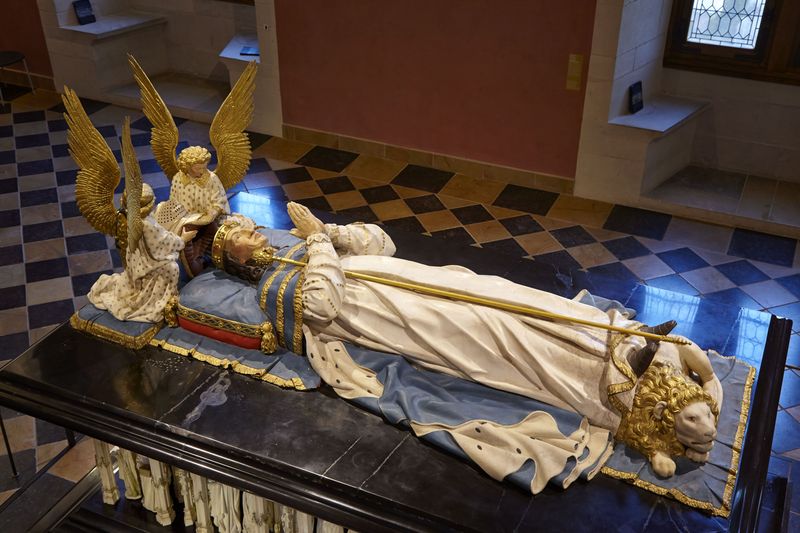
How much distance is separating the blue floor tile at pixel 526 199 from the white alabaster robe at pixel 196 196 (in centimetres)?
265

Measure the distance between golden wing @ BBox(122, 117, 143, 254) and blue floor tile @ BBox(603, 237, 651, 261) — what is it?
3.14m

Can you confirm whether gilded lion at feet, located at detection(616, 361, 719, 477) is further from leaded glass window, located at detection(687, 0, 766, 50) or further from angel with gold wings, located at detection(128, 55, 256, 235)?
leaded glass window, located at detection(687, 0, 766, 50)

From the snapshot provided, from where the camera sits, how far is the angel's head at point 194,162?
3.70 m

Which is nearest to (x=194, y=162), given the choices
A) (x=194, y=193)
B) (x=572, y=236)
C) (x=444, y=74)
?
(x=194, y=193)

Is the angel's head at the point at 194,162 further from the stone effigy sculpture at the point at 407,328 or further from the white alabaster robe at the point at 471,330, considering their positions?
the white alabaster robe at the point at 471,330

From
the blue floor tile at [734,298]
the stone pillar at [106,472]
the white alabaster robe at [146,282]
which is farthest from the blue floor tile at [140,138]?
the blue floor tile at [734,298]

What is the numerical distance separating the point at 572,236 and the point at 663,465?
281 centimetres

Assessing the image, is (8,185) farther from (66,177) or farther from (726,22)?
(726,22)


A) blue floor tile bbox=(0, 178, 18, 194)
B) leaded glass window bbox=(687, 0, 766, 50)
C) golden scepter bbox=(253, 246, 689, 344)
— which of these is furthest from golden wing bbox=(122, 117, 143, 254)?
leaded glass window bbox=(687, 0, 766, 50)

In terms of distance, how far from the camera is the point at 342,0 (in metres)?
6.22

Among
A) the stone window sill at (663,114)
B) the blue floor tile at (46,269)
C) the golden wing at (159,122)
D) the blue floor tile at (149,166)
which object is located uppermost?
the golden wing at (159,122)

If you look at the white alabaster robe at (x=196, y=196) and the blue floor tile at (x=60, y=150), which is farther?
the blue floor tile at (x=60, y=150)

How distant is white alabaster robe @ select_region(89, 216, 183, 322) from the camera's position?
11.0 ft

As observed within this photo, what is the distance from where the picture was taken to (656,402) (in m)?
2.83
